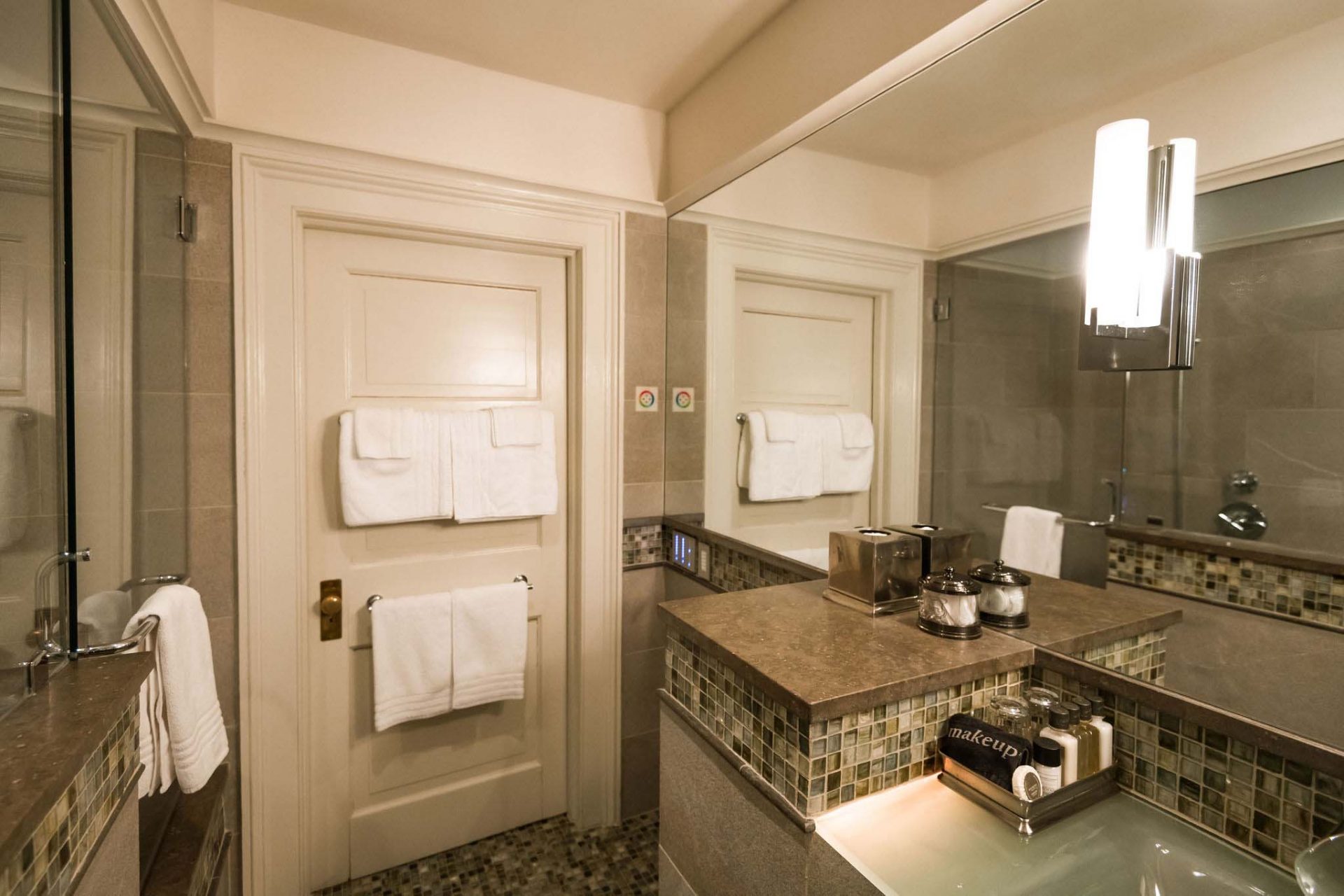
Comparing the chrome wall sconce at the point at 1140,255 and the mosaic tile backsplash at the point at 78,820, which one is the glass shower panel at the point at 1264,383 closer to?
the chrome wall sconce at the point at 1140,255

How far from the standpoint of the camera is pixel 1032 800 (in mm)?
881

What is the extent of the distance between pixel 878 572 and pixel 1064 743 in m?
0.38

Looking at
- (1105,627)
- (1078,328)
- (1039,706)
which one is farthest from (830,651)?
(1078,328)

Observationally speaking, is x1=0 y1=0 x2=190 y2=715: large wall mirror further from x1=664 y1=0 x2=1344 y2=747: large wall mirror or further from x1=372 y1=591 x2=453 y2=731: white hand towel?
x1=664 y1=0 x2=1344 y2=747: large wall mirror

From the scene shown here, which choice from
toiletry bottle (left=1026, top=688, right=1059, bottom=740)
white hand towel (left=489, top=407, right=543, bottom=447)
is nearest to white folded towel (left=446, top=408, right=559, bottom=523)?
white hand towel (left=489, top=407, right=543, bottom=447)

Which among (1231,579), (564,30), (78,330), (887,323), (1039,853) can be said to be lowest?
(1039,853)

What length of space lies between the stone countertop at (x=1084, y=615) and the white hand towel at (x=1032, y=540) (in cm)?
2

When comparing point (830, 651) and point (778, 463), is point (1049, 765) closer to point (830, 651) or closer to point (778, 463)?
point (830, 651)

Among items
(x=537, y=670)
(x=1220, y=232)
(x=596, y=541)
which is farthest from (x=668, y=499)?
(x=1220, y=232)

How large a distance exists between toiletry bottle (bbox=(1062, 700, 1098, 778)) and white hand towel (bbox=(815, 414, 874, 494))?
0.61 meters

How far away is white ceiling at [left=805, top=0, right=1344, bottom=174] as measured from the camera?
0.81 meters

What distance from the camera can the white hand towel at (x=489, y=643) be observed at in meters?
1.90

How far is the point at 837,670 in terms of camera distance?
0.95 meters

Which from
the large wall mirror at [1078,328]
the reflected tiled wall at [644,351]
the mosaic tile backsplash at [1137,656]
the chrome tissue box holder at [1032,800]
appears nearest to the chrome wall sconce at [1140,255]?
the large wall mirror at [1078,328]
